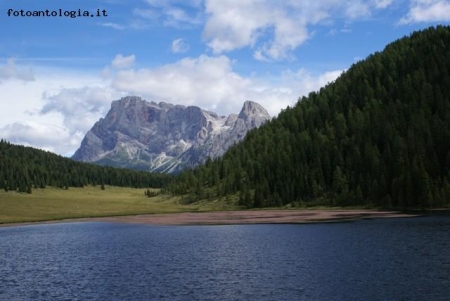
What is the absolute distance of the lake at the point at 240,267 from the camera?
44031 mm

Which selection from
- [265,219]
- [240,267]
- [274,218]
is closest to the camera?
[240,267]

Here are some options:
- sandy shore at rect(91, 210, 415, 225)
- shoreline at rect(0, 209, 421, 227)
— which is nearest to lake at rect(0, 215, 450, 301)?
shoreline at rect(0, 209, 421, 227)

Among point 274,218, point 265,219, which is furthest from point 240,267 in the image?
point 274,218

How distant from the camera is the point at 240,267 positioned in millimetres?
57906

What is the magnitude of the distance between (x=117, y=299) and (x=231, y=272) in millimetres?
15833

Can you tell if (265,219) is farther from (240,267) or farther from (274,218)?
(240,267)

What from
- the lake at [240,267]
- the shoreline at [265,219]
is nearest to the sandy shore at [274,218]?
the shoreline at [265,219]

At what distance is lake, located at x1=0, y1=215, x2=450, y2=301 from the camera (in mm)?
44031

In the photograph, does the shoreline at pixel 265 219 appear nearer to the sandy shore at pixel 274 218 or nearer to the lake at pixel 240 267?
the sandy shore at pixel 274 218

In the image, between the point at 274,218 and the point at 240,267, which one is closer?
the point at 240,267

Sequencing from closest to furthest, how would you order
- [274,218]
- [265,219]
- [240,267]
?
[240,267] → [265,219] → [274,218]

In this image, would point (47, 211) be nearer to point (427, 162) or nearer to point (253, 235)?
point (253, 235)

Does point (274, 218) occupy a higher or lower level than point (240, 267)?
higher

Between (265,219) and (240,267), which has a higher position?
(265,219)
